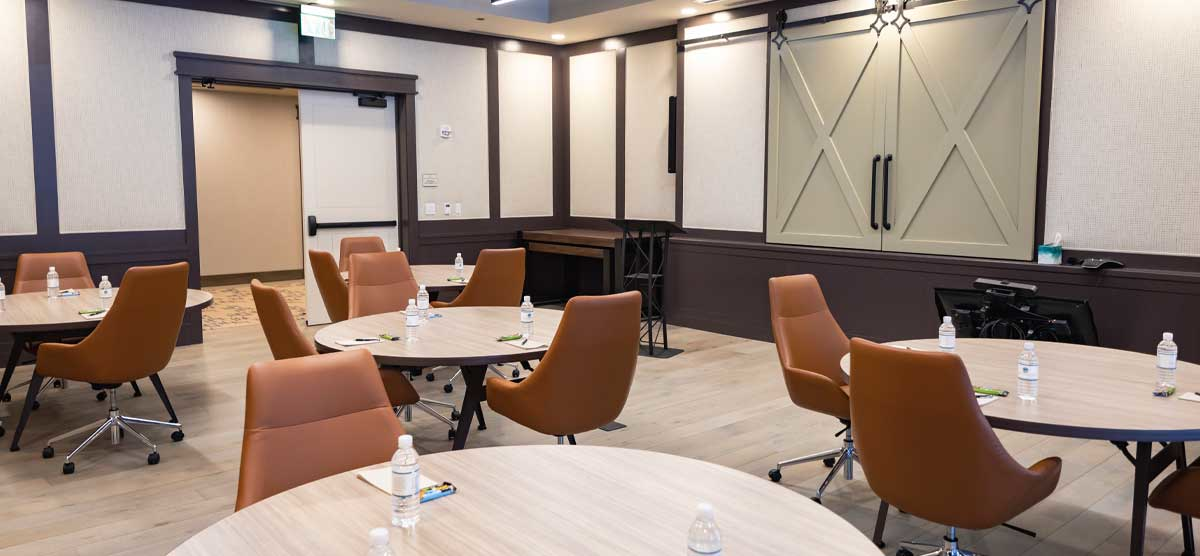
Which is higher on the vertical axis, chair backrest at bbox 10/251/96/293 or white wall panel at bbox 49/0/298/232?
white wall panel at bbox 49/0/298/232

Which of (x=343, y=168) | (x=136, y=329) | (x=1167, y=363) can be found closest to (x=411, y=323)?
(x=136, y=329)

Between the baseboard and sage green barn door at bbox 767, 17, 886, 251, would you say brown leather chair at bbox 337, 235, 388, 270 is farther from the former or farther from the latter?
the baseboard

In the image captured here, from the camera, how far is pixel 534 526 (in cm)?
168

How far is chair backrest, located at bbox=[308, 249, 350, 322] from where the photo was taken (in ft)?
18.2

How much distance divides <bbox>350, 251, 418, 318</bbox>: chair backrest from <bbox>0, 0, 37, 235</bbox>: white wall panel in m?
3.14

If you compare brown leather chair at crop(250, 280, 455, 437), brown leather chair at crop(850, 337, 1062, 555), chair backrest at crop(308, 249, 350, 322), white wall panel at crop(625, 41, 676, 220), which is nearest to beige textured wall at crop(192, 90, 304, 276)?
white wall panel at crop(625, 41, 676, 220)

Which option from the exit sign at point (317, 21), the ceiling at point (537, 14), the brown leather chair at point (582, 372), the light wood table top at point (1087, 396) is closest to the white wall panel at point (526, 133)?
the ceiling at point (537, 14)

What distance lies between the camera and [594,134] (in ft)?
29.9

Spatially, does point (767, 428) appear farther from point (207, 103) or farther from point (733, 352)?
point (207, 103)

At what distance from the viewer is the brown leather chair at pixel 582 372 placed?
3324 mm

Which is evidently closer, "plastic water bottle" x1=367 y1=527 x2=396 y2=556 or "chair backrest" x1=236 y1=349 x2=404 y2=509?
"plastic water bottle" x1=367 y1=527 x2=396 y2=556

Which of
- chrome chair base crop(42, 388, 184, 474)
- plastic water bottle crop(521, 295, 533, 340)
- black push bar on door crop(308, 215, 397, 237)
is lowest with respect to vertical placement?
chrome chair base crop(42, 388, 184, 474)

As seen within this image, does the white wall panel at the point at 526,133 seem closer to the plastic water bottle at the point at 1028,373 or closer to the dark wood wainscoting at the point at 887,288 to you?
the dark wood wainscoting at the point at 887,288

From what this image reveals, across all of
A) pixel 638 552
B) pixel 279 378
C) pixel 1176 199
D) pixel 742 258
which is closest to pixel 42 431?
pixel 279 378
